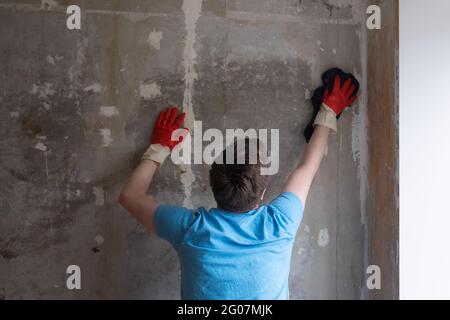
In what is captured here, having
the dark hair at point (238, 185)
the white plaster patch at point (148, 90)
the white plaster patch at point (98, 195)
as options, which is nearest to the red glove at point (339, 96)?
the dark hair at point (238, 185)

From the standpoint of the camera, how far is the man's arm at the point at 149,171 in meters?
1.75

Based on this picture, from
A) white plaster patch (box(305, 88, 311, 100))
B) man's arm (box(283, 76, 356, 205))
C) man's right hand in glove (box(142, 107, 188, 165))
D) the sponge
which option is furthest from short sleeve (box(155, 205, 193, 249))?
white plaster patch (box(305, 88, 311, 100))

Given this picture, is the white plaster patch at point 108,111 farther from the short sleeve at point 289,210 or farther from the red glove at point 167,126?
the short sleeve at point 289,210

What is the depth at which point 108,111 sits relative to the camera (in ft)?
6.67

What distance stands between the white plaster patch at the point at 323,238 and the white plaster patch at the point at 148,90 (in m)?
1.25

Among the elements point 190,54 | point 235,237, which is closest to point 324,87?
point 190,54

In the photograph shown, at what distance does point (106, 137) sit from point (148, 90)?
0.35 meters

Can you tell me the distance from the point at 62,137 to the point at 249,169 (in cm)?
111

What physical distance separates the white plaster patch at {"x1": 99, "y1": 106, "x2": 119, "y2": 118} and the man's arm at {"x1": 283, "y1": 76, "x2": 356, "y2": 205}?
3.35ft

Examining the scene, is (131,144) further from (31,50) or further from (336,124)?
(336,124)

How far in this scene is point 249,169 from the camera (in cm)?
152

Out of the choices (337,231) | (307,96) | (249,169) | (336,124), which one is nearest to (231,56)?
(307,96)

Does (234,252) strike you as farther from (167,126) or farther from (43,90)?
(43,90)

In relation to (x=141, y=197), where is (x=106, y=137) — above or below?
above
